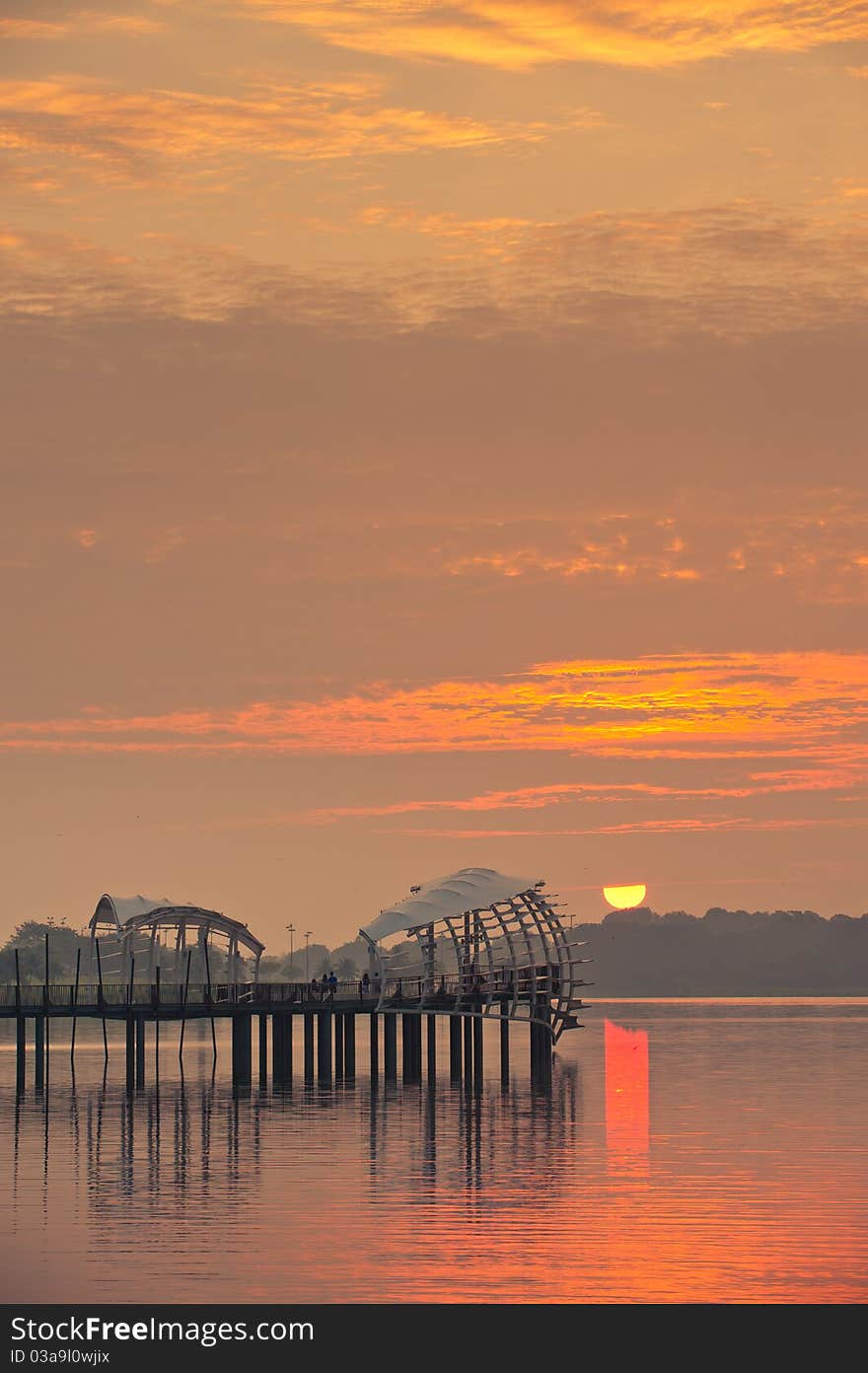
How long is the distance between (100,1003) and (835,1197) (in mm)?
43405

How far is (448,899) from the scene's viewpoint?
3804 inches

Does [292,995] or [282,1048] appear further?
[282,1048]

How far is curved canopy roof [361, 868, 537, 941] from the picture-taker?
3671 inches

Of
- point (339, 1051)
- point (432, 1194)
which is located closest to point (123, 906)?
point (339, 1051)

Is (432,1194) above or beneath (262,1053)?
beneath

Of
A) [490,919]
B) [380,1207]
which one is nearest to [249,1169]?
[380,1207]

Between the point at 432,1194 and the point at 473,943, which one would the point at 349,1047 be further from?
the point at 432,1194

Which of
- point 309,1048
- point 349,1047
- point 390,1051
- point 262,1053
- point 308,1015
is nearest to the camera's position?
point 390,1051

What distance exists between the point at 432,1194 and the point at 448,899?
1726 inches

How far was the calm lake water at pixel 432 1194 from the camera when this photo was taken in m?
39.3

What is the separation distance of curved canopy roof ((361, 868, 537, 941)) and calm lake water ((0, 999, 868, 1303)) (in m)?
7.39

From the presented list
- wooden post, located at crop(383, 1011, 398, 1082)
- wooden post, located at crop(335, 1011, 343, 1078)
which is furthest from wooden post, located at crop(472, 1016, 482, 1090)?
wooden post, located at crop(335, 1011, 343, 1078)

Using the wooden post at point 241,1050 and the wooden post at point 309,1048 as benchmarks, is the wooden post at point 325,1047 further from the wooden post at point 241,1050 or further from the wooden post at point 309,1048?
the wooden post at point 241,1050
